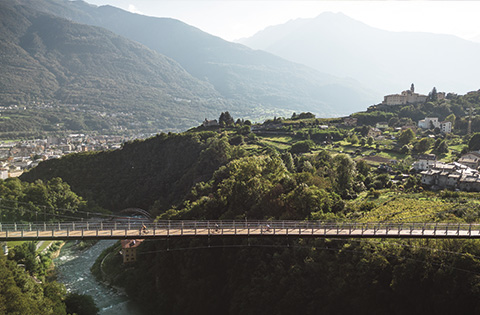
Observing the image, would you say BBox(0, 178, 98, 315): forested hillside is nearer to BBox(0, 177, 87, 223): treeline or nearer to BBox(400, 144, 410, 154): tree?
BBox(0, 177, 87, 223): treeline

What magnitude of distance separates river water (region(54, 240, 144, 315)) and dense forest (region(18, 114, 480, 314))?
36.3 inches

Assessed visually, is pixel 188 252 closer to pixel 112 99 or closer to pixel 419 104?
pixel 419 104

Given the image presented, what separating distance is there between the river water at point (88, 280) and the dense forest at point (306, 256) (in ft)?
3.03

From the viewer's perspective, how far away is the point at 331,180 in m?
31.9

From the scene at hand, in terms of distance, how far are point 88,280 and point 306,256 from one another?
65.4ft

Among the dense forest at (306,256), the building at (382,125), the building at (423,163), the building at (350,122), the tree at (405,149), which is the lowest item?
the dense forest at (306,256)

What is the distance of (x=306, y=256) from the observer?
69.8 ft

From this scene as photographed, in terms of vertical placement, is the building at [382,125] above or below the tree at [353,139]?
above

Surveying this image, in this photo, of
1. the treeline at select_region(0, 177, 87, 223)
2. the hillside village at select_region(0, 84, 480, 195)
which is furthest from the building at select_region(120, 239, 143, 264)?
the hillside village at select_region(0, 84, 480, 195)

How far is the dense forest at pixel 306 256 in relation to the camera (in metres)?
17.9

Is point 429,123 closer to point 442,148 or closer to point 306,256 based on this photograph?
point 442,148

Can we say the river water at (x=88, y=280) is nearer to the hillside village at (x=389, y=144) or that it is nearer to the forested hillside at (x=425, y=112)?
the hillside village at (x=389, y=144)

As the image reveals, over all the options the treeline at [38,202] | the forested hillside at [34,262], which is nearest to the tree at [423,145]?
the forested hillside at [34,262]

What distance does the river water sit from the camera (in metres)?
28.0
